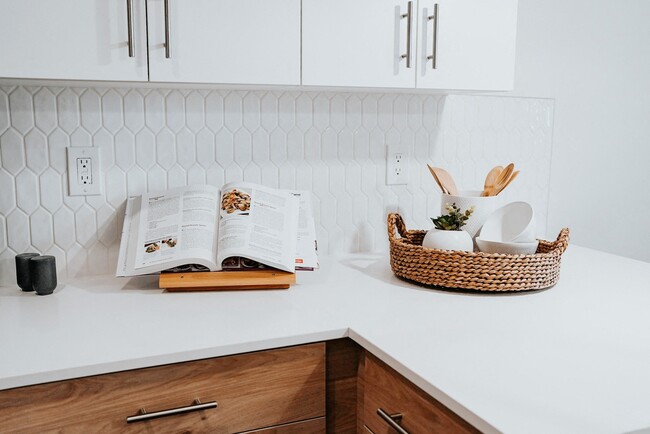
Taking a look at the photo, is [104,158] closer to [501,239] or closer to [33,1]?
[33,1]

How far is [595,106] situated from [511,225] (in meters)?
0.99

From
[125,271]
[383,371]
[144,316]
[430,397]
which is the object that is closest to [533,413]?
[430,397]

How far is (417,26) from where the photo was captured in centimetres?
163

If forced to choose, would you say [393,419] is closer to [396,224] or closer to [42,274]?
[396,224]

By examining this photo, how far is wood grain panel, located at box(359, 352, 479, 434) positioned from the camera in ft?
3.28

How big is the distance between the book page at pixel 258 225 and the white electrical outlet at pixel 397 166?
43cm

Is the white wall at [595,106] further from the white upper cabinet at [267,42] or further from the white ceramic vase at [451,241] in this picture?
the white ceramic vase at [451,241]

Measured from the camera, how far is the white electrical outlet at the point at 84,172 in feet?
5.39

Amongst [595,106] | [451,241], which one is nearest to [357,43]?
[451,241]

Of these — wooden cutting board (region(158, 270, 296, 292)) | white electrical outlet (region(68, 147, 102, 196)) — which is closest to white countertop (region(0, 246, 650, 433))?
wooden cutting board (region(158, 270, 296, 292))

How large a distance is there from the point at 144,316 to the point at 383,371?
0.55m

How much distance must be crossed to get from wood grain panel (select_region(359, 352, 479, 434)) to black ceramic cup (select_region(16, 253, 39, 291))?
875 mm

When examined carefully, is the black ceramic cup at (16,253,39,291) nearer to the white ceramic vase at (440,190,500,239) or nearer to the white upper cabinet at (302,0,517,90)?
the white upper cabinet at (302,0,517,90)

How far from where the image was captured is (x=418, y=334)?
1238mm
